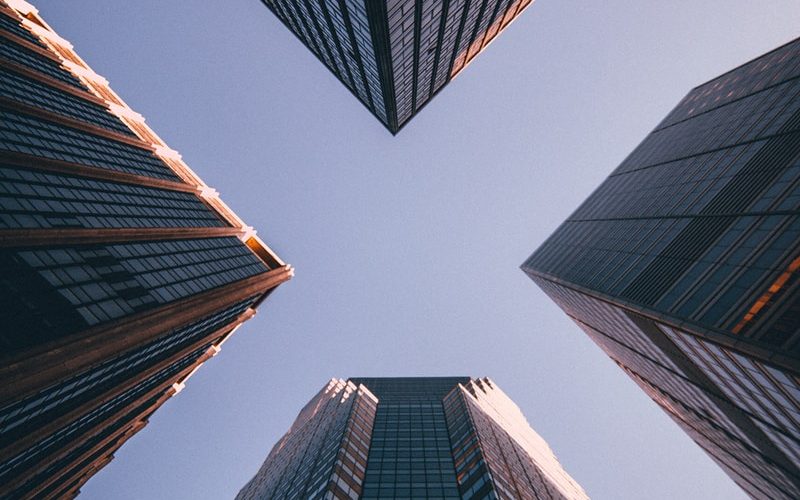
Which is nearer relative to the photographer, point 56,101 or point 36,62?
point 56,101

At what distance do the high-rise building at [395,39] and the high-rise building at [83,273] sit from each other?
27.2 metres

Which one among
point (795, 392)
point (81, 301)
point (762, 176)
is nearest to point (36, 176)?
point (81, 301)

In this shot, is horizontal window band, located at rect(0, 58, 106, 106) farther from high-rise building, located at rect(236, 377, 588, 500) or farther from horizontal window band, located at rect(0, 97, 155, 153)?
high-rise building, located at rect(236, 377, 588, 500)

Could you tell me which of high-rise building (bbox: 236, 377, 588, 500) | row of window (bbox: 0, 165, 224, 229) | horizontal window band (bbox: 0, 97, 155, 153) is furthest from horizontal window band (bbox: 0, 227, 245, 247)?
high-rise building (bbox: 236, 377, 588, 500)

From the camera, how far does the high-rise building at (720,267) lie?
2472 centimetres

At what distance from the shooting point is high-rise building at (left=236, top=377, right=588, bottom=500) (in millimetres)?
41188

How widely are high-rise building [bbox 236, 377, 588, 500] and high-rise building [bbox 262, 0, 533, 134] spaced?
38698 mm

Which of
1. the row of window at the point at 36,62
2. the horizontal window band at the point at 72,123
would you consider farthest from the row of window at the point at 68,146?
the row of window at the point at 36,62

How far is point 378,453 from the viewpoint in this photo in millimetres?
51938

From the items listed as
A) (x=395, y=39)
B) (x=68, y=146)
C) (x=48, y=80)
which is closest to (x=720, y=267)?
(x=395, y=39)

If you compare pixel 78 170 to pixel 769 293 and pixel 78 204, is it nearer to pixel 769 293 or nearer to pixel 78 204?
pixel 78 204

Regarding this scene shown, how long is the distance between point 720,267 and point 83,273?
146 ft

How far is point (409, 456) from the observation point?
51.2m

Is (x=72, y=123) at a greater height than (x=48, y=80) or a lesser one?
lesser
